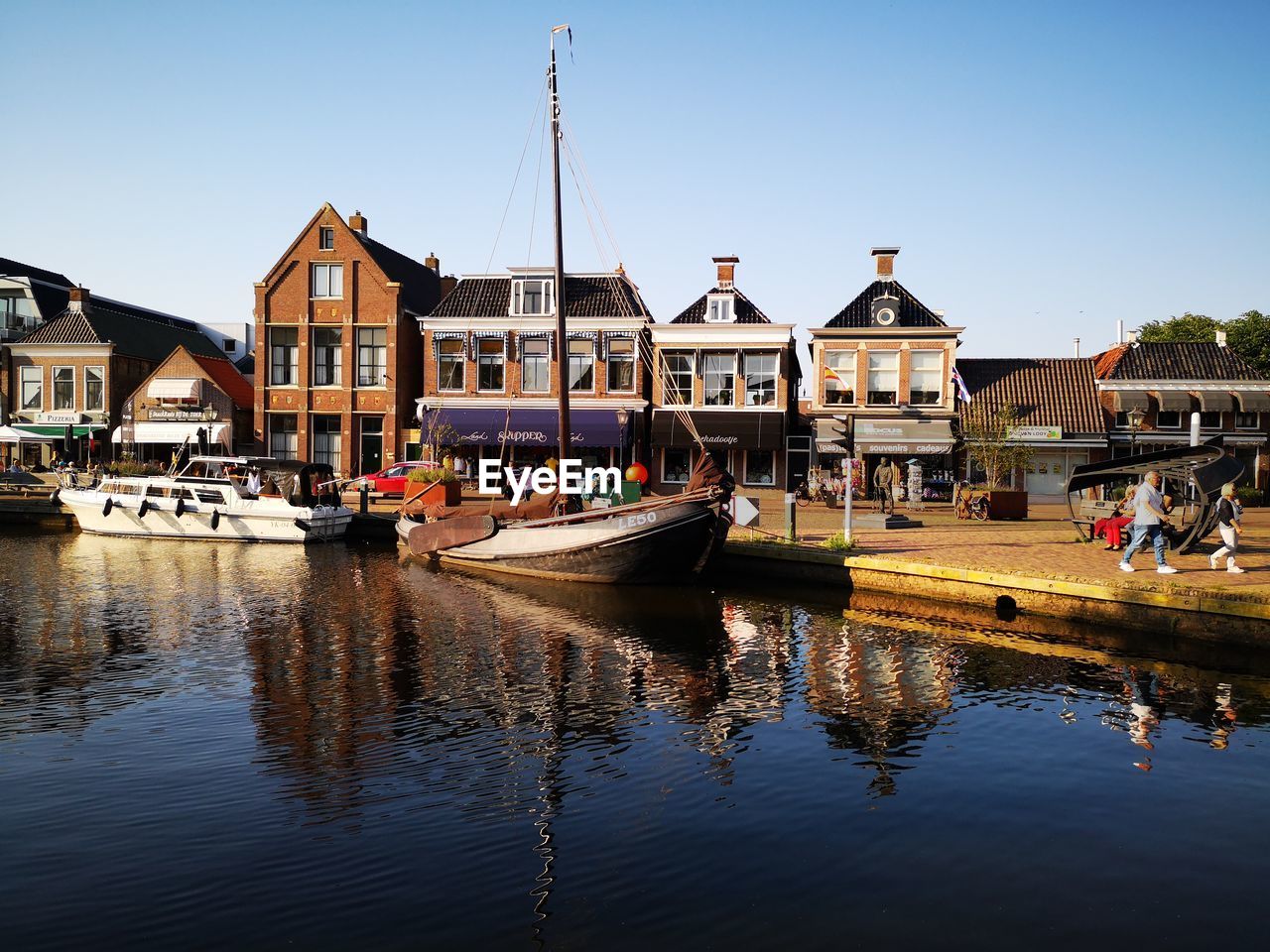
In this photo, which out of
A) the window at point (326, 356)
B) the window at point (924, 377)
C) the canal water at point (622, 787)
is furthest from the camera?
the window at point (326, 356)

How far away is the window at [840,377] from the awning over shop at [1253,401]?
15.3 meters

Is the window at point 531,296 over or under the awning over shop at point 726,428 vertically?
over

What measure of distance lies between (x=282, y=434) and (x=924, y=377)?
27.7 meters

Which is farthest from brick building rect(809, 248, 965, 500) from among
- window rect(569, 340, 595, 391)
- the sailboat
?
the sailboat

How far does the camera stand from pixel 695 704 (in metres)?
11.4

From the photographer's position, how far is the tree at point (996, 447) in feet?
106

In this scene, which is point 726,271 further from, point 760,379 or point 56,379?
point 56,379

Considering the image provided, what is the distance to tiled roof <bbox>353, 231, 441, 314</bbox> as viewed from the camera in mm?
40562

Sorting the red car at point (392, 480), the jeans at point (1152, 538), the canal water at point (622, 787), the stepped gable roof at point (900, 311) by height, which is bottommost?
the canal water at point (622, 787)

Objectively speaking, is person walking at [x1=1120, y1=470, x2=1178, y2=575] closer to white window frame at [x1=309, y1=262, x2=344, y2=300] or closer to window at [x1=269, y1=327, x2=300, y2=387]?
white window frame at [x1=309, y1=262, x2=344, y2=300]

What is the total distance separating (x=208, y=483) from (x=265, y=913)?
83.8ft

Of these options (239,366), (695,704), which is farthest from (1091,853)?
(239,366)

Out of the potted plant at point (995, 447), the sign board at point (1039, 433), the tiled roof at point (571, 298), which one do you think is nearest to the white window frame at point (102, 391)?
the tiled roof at point (571, 298)

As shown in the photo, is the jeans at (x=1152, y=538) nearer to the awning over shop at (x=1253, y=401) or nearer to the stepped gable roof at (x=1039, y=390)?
the stepped gable roof at (x=1039, y=390)
